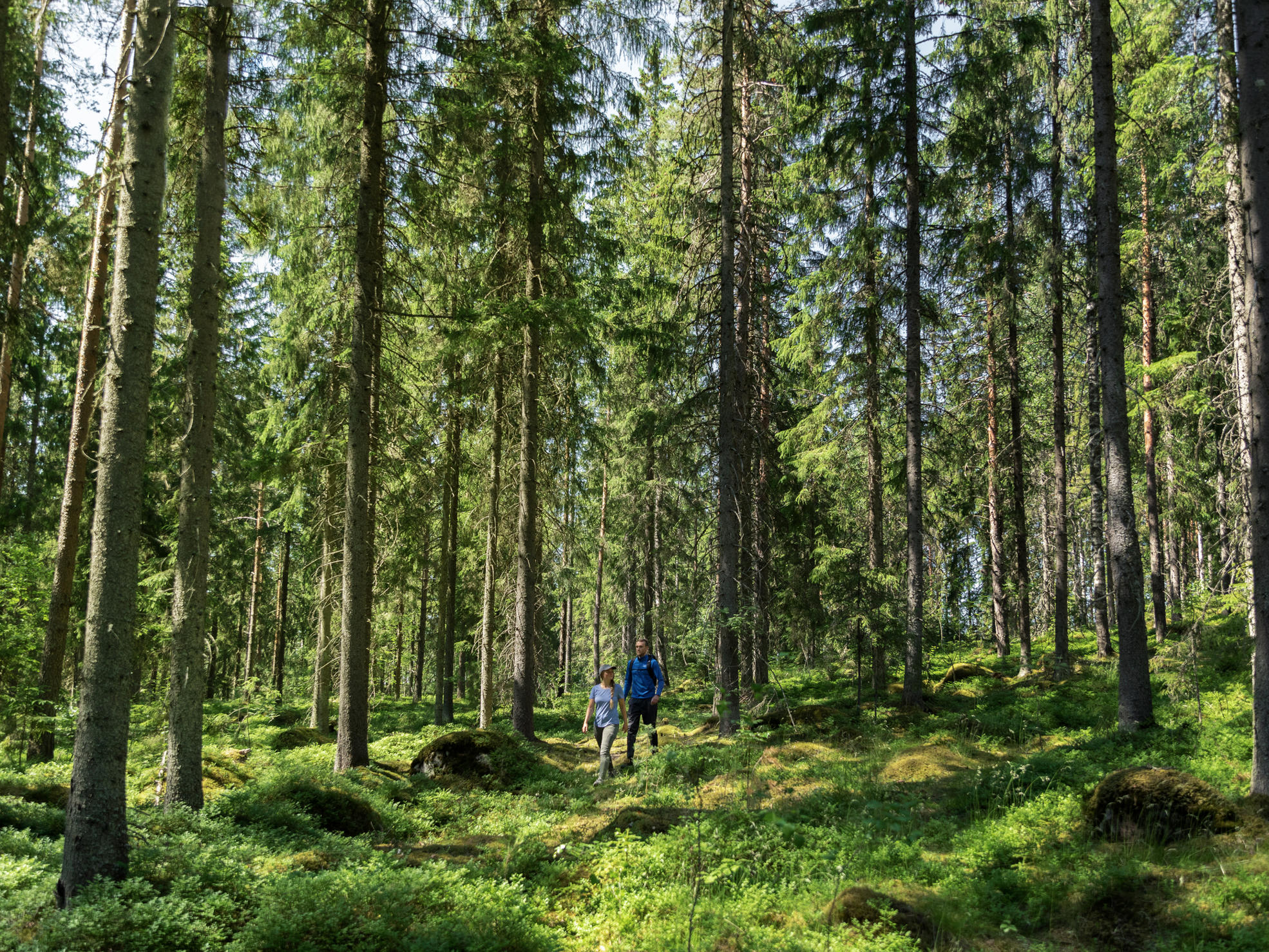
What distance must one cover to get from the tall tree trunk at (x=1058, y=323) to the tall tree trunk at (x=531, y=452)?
10765 mm

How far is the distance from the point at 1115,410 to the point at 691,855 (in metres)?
8.63

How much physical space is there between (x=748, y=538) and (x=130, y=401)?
1151 cm

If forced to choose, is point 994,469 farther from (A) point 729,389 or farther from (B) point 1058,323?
(A) point 729,389

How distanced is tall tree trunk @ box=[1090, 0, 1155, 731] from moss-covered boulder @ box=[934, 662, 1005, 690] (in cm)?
791

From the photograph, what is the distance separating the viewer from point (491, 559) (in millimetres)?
15836

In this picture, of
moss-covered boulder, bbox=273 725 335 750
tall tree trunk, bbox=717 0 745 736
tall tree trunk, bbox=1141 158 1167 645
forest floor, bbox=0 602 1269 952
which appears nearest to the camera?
forest floor, bbox=0 602 1269 952

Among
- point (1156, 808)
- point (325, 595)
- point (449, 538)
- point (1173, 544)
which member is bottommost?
point (1156, 808)

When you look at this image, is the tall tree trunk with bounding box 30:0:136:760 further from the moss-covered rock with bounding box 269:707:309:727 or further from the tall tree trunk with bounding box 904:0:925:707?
the tall tree trunk with bounding box 904:0:925:707

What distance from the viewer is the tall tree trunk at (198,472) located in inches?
287

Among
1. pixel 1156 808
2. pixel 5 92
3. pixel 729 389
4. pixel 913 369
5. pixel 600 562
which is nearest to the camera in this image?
pixel 1156 808

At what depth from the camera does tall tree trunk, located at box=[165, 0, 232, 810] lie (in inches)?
287

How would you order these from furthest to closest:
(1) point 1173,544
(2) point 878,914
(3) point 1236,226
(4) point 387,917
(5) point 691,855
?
(1) point 1173,544, (3) point 1236,226, (5) point 691,855, (2) point 878,914, (4) point 387,917

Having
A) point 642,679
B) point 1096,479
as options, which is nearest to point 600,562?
point 642,679

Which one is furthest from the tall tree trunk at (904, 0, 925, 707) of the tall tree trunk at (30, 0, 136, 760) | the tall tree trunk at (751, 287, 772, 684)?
the tall tree trunk at (30, 0, 136, 760)
